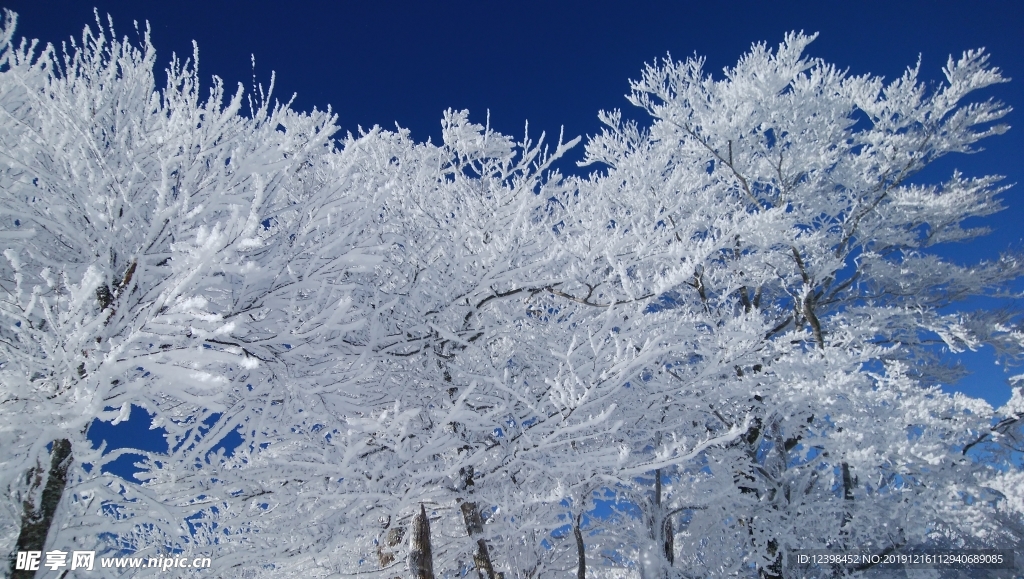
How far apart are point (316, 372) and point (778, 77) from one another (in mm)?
7866

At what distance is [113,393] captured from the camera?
7.55ft

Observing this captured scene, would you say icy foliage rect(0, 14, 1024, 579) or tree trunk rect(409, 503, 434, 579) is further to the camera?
tree trunk rect(409, 503, 434, 579)

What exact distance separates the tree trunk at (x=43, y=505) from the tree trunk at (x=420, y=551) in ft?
8.60

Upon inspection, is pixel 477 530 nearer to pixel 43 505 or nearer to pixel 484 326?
pixel 484 326

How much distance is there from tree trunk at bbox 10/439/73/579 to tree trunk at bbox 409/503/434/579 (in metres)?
2.62

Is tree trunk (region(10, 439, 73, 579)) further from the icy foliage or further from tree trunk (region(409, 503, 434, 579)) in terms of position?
tree trunk (region(409, 503, 434, 579))

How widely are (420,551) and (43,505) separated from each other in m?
2.86

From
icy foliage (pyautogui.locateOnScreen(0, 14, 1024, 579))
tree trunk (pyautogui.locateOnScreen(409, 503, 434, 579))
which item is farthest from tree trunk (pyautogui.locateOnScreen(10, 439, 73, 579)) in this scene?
tree trunk (pyautogui.locateOnScreen(409, 503, 434, 579))

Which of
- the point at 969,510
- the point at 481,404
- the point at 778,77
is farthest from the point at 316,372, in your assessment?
the point at 778,77

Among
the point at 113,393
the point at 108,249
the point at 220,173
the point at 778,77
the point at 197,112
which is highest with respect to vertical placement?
the point at 778,77

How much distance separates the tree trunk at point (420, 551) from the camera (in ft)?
14.4

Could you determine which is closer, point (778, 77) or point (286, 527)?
point (286, 527)

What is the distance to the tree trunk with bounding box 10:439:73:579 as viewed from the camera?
235 cm

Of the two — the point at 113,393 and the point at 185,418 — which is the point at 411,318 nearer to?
the point at 113,393
